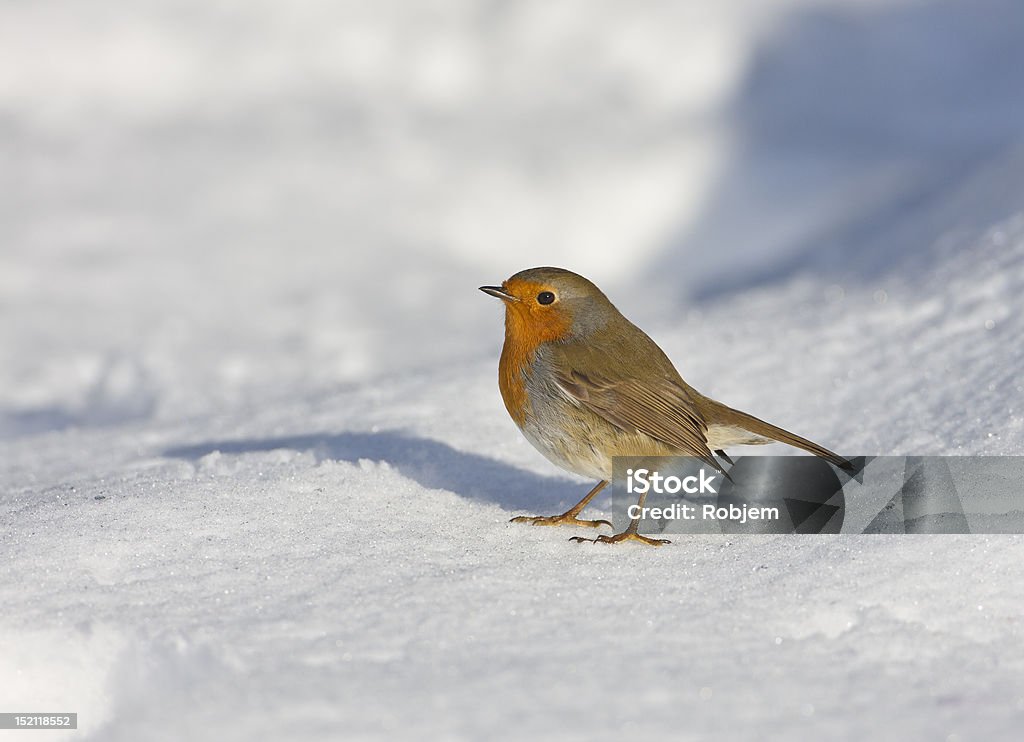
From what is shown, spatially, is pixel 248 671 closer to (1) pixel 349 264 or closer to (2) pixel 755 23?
(1) pixel 349 264

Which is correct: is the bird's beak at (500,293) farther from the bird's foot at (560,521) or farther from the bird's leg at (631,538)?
the bird's leg at (631,538)

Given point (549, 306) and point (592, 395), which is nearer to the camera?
point (592, 395)

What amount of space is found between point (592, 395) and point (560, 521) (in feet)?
1.52

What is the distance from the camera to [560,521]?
12.6 feet

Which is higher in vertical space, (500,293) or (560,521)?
(500,293)

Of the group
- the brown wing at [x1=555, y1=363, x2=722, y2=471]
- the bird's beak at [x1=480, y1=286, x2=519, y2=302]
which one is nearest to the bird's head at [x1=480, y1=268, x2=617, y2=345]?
the bird's beak at [x1=480, y1=286, x2=519, y2=302]

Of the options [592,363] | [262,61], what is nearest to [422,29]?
[262,61]

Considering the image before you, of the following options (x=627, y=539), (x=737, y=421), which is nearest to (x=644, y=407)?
(x=737, y=421)

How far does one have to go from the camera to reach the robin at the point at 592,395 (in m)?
3.72

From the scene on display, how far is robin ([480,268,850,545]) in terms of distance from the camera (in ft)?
12.2

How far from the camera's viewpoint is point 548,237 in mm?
10250

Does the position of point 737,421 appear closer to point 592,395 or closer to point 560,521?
point 592,395

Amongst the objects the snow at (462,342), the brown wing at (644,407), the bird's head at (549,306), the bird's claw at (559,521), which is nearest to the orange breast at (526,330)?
the bird's head at (549,306)

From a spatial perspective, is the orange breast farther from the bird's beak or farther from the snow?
the snow
